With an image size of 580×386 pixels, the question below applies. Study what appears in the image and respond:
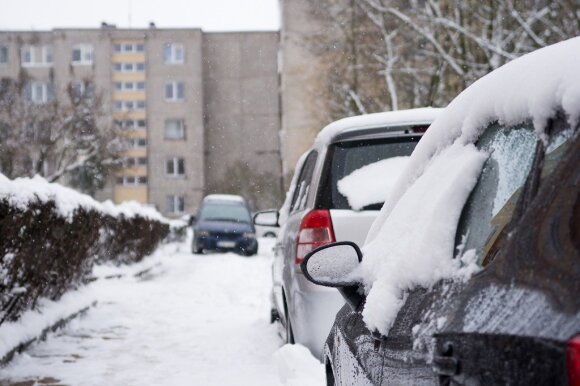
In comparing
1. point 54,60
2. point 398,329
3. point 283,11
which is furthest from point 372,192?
point 54,60

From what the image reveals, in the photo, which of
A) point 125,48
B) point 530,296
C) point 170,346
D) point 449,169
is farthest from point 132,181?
point 530,296

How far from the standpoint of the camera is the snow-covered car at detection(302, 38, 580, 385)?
1.50 m

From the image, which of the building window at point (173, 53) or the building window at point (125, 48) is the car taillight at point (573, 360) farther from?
the building window at point (125, 48)

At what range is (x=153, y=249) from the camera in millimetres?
21594

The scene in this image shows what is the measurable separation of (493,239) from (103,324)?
338 inches

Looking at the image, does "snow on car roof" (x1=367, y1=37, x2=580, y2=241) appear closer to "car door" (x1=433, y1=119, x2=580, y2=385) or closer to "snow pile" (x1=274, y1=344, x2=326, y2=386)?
"car door" (x1=433, y1=119, x2=580, y2=385)

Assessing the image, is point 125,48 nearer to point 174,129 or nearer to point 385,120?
point 174,129

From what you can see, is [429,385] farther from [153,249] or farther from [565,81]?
[153,249]

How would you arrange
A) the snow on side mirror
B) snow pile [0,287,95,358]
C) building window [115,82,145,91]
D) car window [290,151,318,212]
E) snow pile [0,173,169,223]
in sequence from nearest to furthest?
the snow on side mirror
car window [290,151,318,212]
snow pile [0,173,169,223]
snow pile [0,287,95,358]
building window [115,82,145,91]

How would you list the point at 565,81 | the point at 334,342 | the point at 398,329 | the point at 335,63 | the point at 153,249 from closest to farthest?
1. the point at 565,81
2. the point at 398,329
3. the point at 334,342
4. the point at 153,249
5. the point at 335,63

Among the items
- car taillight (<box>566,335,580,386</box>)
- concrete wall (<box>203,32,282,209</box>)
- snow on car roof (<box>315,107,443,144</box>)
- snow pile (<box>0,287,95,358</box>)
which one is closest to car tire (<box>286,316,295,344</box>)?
snow on car roof (<box>315,107,443,144</box>)

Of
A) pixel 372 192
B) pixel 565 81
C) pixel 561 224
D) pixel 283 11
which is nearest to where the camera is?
pixel 561 224

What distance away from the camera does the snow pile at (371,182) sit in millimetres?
5461

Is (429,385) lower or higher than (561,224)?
lower
